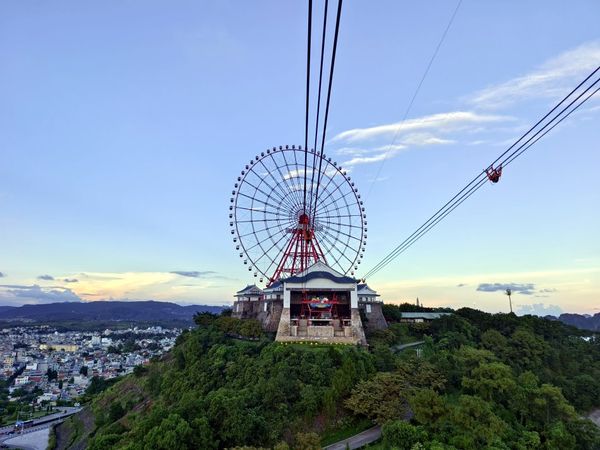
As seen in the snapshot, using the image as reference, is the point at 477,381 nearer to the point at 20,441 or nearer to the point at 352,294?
the point at 352,294

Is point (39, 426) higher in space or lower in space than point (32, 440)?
lower

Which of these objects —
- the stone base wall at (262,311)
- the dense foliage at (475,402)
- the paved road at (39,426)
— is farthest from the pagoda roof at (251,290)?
the paved road at (39,426)

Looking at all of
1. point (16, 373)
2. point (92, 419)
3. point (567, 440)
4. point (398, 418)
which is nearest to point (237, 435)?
point (398, 418)

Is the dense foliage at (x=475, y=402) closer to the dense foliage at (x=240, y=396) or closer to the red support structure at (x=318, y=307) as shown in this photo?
the dense foliage at (x=240, y=396)

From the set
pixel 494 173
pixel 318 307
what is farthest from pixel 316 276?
pixel 494 173

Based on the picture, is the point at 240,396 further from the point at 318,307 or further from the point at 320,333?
the point at 318,307

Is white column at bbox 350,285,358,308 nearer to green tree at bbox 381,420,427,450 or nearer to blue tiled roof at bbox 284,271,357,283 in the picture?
blue tiled roof at bbox 284,271,357,283
